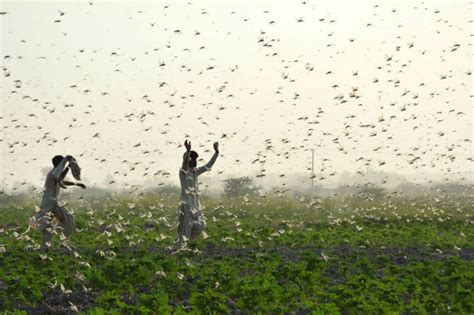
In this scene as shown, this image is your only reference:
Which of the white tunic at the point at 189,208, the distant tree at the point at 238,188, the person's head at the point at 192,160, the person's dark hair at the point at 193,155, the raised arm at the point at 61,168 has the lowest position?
the distant tree at the point at 238,188

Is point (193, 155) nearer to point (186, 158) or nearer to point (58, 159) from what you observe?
point (186, 158)

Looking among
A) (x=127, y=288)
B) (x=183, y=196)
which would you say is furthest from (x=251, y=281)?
(x=183, y=196)

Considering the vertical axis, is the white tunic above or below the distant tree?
above

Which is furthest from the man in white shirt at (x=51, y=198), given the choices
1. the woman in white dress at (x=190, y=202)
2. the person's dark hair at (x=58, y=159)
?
the woman in white dress at (x=190, y=202)

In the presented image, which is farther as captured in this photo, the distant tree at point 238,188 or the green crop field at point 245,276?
the distant tree at point 238,188

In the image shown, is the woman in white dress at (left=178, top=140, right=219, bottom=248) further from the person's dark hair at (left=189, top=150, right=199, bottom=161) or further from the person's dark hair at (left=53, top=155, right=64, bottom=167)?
the person's dark hair at (left=53, top=155, right=64, bottom=167)

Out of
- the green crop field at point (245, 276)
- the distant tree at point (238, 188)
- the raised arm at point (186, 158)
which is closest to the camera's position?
the green crop field at point (245, 276)

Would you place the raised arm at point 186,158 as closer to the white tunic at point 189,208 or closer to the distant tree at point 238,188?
the white tunic at point 189,208

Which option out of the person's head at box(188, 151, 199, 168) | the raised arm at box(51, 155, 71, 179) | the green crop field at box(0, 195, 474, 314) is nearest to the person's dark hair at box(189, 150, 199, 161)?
the person's head at box(188, 151, 199, 168)

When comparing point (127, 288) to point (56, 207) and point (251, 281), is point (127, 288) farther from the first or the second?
point (56, 207)

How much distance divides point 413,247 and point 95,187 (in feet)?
206

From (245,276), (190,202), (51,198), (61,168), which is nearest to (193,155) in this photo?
(190,202)

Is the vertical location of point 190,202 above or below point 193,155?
below

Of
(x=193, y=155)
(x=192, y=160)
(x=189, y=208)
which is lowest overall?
(x=189, y=208)
